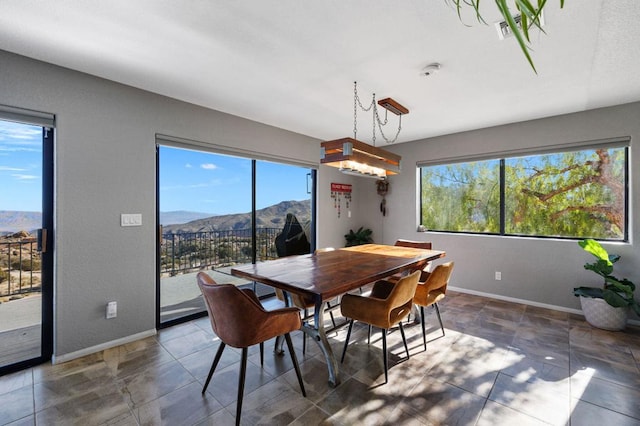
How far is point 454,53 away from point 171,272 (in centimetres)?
374

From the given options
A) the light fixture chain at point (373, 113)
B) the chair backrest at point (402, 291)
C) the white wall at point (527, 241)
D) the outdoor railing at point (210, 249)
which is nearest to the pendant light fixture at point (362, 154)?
the light fixture chain at point (373, 113)

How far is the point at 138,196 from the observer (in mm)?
2961

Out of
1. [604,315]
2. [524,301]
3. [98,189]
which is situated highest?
[98,189]

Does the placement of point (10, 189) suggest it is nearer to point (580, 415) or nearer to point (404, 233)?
point (580, 415)

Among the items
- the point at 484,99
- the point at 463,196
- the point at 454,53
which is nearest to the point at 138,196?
the point at 454,53

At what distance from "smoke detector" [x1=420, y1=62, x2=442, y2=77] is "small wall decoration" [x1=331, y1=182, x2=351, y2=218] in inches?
111

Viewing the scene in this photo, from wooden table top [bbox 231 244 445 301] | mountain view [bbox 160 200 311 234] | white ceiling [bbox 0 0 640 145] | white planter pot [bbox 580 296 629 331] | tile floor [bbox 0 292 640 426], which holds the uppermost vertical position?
white ceiling [bbox 0 0 640 145]

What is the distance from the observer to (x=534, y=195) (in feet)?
13.2

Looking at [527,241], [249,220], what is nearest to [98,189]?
[249,220]

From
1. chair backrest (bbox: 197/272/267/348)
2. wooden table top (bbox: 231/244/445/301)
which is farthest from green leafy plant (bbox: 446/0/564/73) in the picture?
chair backrest (bbox: 197/272/267/348)

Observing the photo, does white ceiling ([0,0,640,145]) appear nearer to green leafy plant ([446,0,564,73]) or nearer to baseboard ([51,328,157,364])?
green leafy plant ([446,0,564,73])

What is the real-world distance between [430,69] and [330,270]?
1.94m

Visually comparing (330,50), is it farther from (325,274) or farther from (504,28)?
(325,274)

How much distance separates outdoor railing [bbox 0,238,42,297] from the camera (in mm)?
2395
